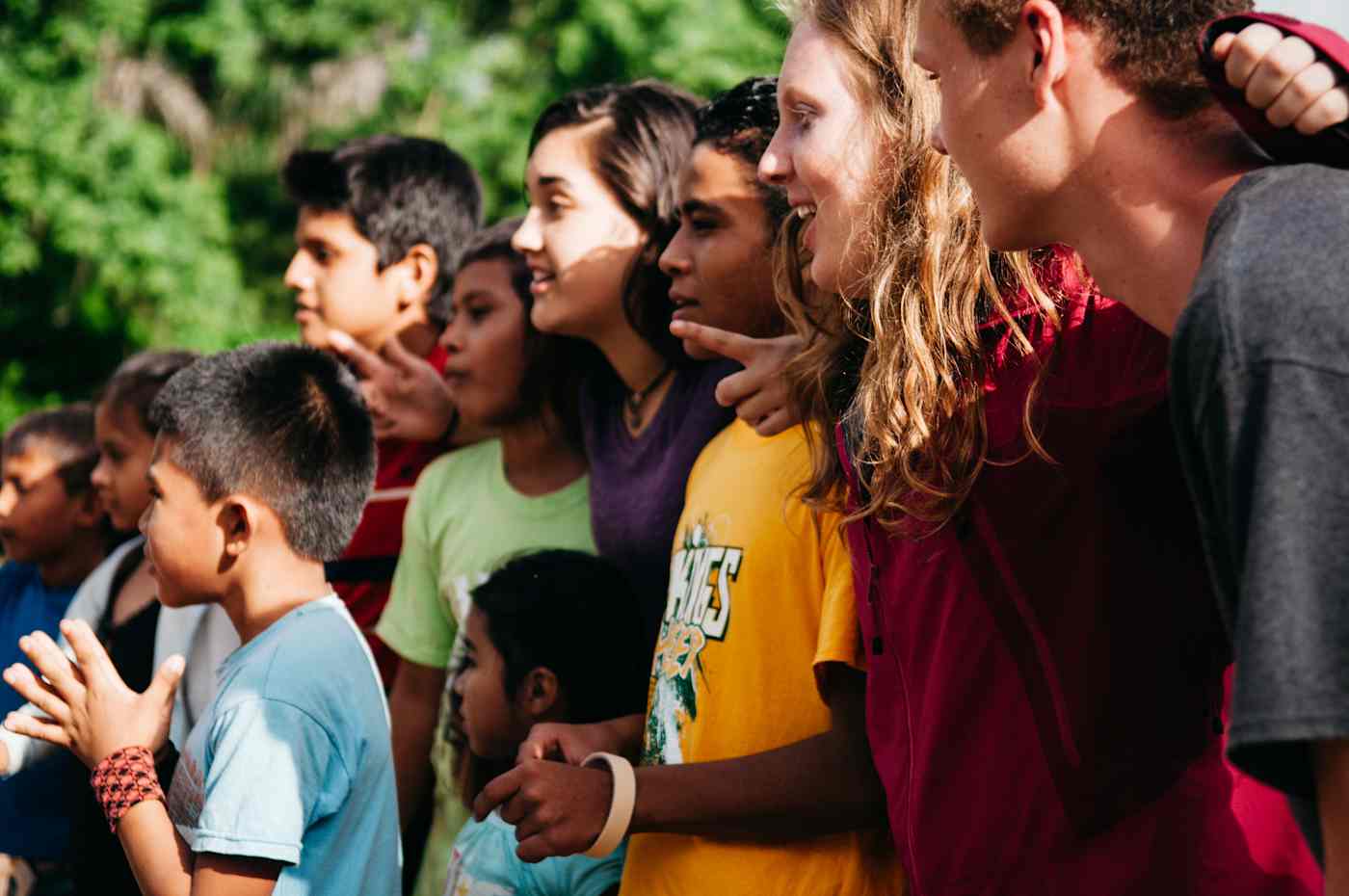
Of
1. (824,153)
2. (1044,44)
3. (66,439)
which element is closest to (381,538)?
(66,439)

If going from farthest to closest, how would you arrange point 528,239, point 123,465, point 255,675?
A: 1. point 123,465
2. point 528,239
3. point 255,675

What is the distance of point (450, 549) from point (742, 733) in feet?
4.09

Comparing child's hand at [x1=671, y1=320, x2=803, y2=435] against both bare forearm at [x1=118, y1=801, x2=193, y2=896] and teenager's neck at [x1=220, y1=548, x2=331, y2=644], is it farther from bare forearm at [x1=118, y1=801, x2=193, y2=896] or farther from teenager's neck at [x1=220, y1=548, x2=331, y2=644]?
bare forearm at [x1=118, y1=801, x2=193, y2=896]

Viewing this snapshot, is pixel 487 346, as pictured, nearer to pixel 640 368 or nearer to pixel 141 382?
pixel 640 368

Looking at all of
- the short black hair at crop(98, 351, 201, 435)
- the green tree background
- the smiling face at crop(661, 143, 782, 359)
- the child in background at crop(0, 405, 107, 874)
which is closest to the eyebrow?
the smiling face at crop(661, 143, 782, 359)

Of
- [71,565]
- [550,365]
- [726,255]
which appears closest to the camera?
[726,255]

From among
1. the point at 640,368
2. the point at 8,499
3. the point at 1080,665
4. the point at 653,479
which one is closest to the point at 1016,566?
the point at 1080,665

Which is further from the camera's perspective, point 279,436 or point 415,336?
point 415,336

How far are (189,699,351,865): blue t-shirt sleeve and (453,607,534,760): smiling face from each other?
539mm

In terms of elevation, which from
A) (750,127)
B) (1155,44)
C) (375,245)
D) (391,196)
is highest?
(1155,44)

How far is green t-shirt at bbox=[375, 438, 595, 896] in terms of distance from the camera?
321cm

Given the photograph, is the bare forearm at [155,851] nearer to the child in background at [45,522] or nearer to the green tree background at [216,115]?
the child in background at [45,522]

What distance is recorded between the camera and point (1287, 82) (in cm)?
134

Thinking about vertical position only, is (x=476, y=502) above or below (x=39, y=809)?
above
